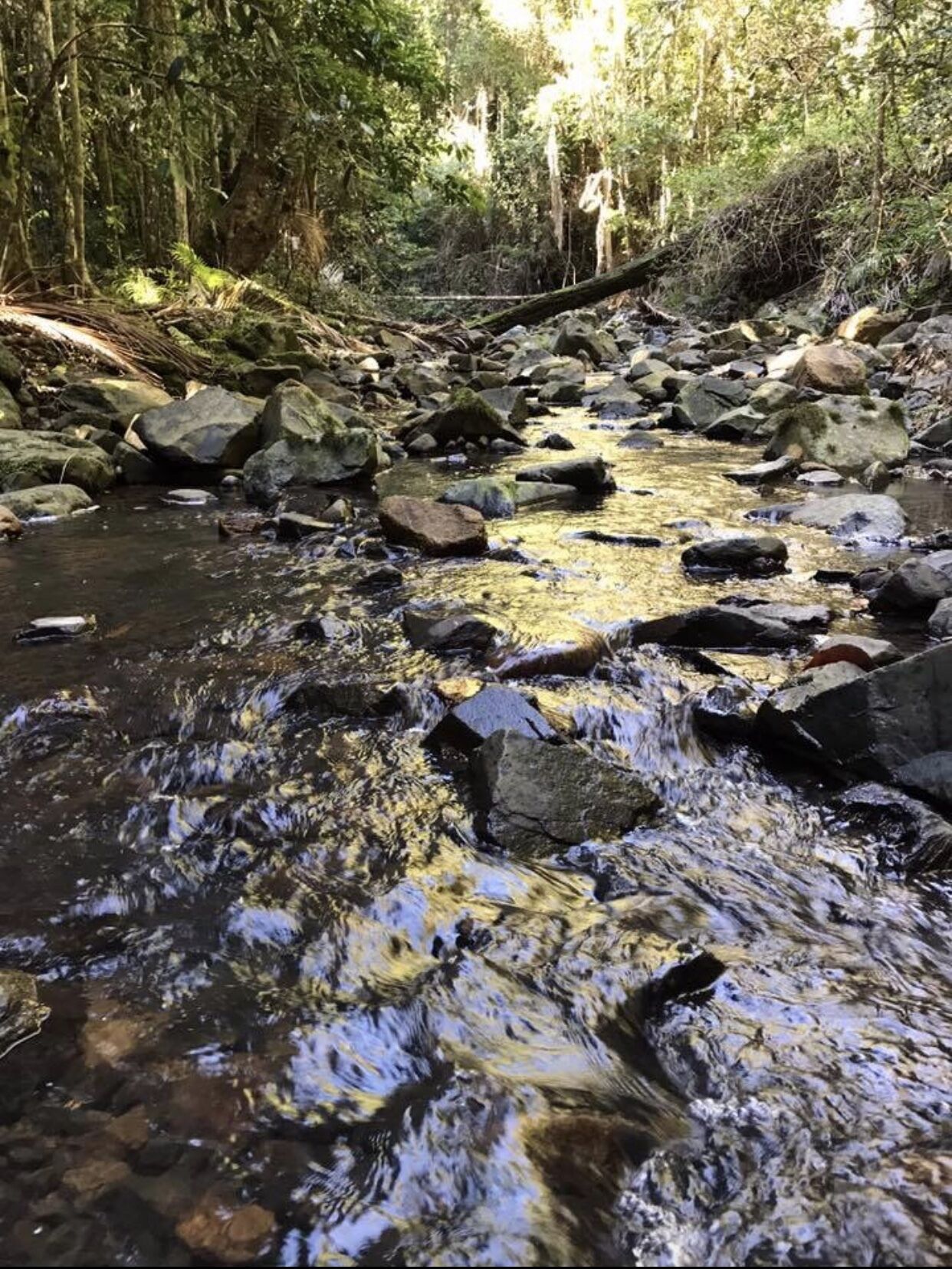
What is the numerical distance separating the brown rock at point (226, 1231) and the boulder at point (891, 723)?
1.96 meters

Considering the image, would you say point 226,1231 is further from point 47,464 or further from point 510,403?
point 510,403

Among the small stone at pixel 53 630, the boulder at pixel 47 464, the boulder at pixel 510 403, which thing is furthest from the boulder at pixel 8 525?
the boulder at pixel 510 403

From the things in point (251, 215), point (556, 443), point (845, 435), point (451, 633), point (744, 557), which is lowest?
point (451, 633)

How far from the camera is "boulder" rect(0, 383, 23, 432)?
702 cm

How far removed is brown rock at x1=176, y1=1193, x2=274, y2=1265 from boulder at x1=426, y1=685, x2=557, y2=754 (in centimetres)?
159

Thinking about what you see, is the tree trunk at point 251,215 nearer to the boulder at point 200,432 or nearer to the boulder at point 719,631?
the boulder at point 200,432

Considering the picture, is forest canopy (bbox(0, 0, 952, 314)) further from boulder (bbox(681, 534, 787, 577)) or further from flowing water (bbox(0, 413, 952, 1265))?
flowing water (bbox(0, 413, 952, 1265))

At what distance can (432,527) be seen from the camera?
5.02 meters

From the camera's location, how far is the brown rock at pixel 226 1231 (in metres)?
1.24

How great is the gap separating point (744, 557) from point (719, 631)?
1088 mm

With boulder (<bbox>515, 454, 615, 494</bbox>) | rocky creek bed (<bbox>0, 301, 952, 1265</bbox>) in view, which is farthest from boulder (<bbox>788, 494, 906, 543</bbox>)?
boulder (<bbox>515, 454, 615, 494</bbox>)

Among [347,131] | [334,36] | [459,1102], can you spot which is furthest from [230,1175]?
[334,36]

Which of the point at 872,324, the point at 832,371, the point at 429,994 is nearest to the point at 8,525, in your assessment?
the point at 429,994

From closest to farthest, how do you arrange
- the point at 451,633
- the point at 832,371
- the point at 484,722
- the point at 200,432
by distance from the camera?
the point at 484,722
the point at 451,633
the point at 200,432
the point at 832,371
